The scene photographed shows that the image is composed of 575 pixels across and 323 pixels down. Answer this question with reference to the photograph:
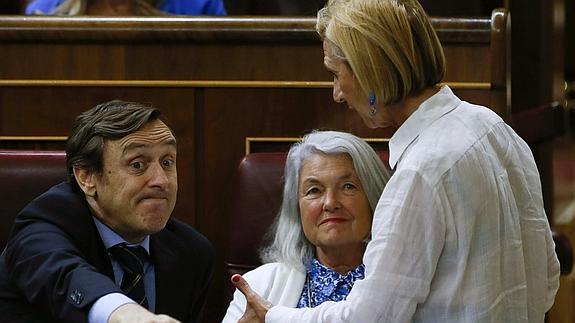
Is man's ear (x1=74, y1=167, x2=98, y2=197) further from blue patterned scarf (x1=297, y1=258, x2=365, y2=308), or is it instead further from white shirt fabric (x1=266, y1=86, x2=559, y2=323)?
white shirt fabric (x1=266, y1=86, x2=559, y2=323)

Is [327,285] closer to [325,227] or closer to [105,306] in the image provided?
[325,227]

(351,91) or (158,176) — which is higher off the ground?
(351,91)

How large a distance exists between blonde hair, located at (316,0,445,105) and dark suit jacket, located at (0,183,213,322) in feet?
1.88

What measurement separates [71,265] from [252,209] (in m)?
0.71

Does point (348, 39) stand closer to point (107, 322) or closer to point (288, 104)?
point (107, 322)

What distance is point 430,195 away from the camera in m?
1.91

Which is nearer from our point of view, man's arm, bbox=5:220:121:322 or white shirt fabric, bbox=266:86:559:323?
white shirt fabric, bbox=266:86:559:323

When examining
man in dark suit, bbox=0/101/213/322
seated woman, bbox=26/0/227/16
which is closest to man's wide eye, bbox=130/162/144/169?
man in dark suit, bbox=0/101/213/322

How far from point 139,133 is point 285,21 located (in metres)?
0.73

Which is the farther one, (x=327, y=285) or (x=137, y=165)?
(x=327, y=285)

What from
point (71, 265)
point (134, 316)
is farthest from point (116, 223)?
point (134, 316)

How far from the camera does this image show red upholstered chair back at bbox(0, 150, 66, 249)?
2768 mm

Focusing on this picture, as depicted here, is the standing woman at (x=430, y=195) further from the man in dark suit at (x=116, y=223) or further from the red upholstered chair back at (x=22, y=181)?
the red upholstered chair back at (x=22, y=181)

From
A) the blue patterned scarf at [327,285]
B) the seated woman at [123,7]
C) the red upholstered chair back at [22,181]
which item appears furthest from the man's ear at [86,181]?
the seated woman at [123,7]
